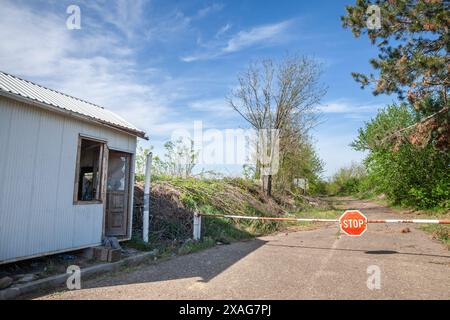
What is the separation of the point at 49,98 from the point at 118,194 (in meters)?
3.31

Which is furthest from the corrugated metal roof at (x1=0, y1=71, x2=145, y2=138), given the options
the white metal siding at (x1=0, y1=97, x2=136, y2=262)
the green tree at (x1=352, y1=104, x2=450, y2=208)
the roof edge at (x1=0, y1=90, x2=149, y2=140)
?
the green tree at (x1=352, y1=104, x2=450, y2=208)

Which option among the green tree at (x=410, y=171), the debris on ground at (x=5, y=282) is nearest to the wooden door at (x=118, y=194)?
the debris on ground at (x=5, y=282)

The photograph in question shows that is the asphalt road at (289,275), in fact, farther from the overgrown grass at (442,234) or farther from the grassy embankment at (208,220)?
the grassy embankment at (208,220)

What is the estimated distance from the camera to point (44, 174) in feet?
20.8

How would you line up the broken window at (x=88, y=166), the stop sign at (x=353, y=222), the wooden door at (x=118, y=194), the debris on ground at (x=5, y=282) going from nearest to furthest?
the debris on ground at (x=5, y=282), the stop sign at (x=353, y=222), the wooden door at (x=118, y=194), the broken window at (x=88, y=166)

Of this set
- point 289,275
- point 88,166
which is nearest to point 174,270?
point 289,275

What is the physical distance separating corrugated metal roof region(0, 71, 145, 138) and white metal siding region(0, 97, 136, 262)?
23cm

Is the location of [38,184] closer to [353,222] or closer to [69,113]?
[69,113]

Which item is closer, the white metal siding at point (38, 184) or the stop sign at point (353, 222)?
the white metal siding at point (38, 184)

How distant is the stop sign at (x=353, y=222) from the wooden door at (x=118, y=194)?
19.8ft

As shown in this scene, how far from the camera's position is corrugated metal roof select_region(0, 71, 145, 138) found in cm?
593

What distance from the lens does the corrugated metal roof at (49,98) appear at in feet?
19.5

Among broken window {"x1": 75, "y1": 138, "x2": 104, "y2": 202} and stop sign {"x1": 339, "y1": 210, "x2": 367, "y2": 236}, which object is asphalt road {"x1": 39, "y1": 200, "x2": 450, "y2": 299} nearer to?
stop sign {"x1": 339, "y1": 210, "x2": 367, "y2": 236}
